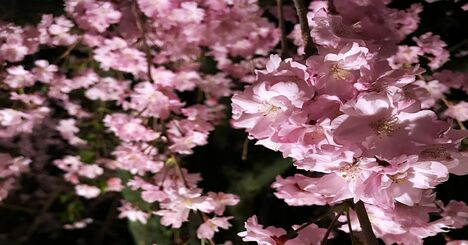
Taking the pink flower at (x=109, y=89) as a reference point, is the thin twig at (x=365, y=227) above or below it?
above

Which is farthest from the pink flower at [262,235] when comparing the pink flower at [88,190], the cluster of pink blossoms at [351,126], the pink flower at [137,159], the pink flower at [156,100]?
the pink flower at [88,190]

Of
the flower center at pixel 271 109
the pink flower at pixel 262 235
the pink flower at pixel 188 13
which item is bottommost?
the pink flower at pixel 188 13

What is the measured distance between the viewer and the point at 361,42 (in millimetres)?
976

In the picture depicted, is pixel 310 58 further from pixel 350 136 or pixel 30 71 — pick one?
pixel 30 71

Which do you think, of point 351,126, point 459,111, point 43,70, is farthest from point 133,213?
point 351,126

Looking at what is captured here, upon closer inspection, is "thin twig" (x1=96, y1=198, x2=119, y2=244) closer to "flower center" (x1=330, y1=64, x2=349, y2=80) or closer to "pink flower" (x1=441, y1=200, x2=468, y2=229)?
"pink flower" (x1=441, y1=200, x2=468, y2=229)

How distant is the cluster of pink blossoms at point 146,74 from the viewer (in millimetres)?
1830

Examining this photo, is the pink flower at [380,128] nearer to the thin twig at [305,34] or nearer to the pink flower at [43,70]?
the thin twig at [305,34]

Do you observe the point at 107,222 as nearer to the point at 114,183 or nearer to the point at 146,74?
the point at 114,183

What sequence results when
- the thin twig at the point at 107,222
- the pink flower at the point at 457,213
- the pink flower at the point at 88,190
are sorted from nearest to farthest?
the pink flower at the point at 457,213, the pink flower at the point at 88,190, the thin twig at the point at 107,222

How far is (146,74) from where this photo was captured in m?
2.08

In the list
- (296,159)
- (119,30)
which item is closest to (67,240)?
(119,30)

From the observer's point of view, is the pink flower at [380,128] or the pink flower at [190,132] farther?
the pink flower at [190,132]

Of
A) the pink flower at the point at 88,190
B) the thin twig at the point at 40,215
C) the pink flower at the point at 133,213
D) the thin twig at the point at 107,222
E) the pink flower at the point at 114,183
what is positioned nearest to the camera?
the pink flower at the point at 133,213
